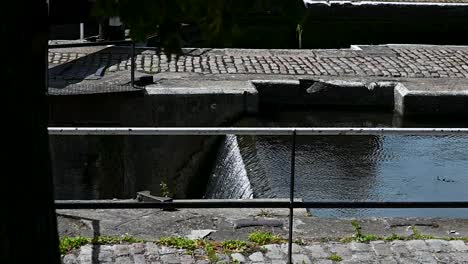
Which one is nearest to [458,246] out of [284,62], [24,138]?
[24,138]

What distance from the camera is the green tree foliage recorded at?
358 centimetres

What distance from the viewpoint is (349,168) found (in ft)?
33.7

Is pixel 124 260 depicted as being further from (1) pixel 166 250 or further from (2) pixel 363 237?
(2) pixel 363 237

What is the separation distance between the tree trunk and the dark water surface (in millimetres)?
4994

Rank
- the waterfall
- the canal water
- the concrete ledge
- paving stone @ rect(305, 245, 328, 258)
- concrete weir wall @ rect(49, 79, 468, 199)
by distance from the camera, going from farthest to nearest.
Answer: the concrete ledge, concrete weir wall @ rect(49, 79, 468, 199), the waterfall, the canal water, paving stone @ rect(305, 245, 328, 258)

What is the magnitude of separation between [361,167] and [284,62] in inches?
145

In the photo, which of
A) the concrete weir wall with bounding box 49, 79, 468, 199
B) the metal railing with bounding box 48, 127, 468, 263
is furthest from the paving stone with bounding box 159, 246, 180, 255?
the concrete weir wall with bounding box 49, 79, 468, 199

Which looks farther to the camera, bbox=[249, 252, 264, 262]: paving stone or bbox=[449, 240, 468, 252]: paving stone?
bbox=[449, 240, 468, 252]: paving stone

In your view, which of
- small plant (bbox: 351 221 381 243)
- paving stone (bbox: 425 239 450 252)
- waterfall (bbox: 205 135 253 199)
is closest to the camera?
paving stone (bbox: 425 239 450 252)

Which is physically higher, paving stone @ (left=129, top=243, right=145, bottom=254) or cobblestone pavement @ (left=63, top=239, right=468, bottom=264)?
paving stone @ (left=129, top=243, right=145, bottom=254)

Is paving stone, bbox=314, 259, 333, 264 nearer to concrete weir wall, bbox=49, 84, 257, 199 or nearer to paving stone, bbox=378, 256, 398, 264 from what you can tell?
paving stone, bbox=378, 256, 398, 264

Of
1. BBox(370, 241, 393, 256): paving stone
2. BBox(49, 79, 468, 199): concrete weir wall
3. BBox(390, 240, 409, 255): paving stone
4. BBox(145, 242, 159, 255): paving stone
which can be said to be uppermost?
BBox(145, 242, 159, 255): paving stone

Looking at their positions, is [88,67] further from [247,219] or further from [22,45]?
[22,45]

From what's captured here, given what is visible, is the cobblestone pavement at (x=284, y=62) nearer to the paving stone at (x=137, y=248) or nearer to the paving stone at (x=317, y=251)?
the paving stone at (x=137, y=248)
